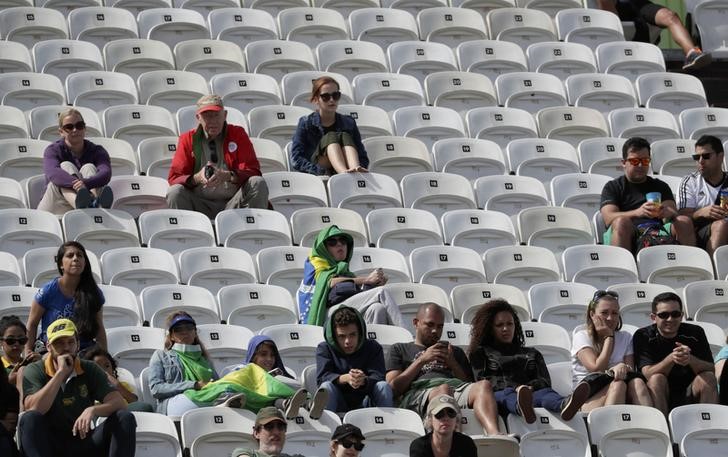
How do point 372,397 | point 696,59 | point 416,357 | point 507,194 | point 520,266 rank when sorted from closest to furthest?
point 372,397 → point 416,357 → point 520,266 → point 507,194 → point 696,59

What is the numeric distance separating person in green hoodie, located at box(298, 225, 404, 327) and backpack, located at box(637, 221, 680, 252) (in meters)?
2.22

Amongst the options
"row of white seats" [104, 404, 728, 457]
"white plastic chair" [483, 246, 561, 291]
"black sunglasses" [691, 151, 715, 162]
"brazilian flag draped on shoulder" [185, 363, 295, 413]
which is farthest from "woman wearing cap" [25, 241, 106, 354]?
"black sunglasses" [691, 151, 715, 162]

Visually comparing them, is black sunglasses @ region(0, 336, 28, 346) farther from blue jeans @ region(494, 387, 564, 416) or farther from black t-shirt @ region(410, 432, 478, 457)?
blue jeans @ region(494, 387, 564, 416)

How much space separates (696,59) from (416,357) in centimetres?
607

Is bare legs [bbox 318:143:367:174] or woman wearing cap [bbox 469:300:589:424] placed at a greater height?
bare legs [bbox 318:143:367:174]

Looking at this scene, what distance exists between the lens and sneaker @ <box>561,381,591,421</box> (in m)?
10.5

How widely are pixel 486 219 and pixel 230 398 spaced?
3.36m

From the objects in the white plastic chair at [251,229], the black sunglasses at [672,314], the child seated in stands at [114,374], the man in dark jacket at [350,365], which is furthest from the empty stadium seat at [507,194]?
the child seated in stands at [114,374]

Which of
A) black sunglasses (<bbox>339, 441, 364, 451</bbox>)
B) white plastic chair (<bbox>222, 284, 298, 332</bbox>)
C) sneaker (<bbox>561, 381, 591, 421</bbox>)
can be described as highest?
white plastic chair (<bbox>222, 284, 298, 332</bbox>)

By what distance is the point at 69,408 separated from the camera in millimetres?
9773

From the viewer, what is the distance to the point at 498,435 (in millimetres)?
10242

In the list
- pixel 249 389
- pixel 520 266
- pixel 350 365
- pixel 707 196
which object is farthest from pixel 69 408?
pixel 707 196

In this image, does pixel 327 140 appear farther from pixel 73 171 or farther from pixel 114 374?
pixel 114 374

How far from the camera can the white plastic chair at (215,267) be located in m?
12.0
